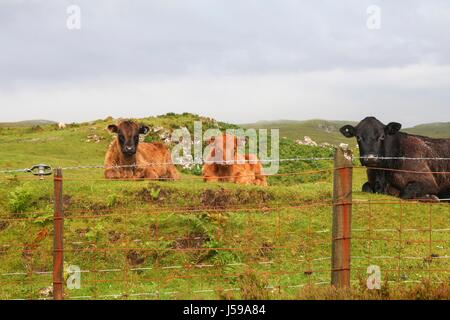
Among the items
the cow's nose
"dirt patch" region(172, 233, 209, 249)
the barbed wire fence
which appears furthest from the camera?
the cow's nose

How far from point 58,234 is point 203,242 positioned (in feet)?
17.2

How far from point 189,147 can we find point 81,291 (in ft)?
83.1

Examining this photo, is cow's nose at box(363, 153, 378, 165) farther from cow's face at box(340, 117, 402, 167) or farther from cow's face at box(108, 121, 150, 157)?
cow's face at box(108, 121, 150, 157)

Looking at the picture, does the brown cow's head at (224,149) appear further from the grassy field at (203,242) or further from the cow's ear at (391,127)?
the cow's ear at (391,127)

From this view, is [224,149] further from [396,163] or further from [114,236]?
[114,236]

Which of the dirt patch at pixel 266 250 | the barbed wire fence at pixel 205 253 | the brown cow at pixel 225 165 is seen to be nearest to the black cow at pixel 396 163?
the barbed wire fence at pixel 205 253

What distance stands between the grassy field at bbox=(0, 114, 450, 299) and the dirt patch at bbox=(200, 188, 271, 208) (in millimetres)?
41

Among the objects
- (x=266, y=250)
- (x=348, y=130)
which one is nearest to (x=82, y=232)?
(x=266, y=250)

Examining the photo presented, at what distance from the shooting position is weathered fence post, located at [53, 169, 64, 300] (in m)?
Answer: 11.4

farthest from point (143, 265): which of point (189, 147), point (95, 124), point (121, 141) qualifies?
point (95, 124)

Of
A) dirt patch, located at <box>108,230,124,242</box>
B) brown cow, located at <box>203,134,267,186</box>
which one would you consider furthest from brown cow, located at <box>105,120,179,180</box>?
dirt patch, located at <box>108,230,124,242</box>

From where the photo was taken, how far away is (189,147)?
1544 inches

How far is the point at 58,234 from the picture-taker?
454 inches

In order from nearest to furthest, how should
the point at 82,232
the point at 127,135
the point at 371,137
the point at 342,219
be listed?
1. the point at 342,219
2. the point at 82,232
3. the point at 371,137
4. the point at 127,135
